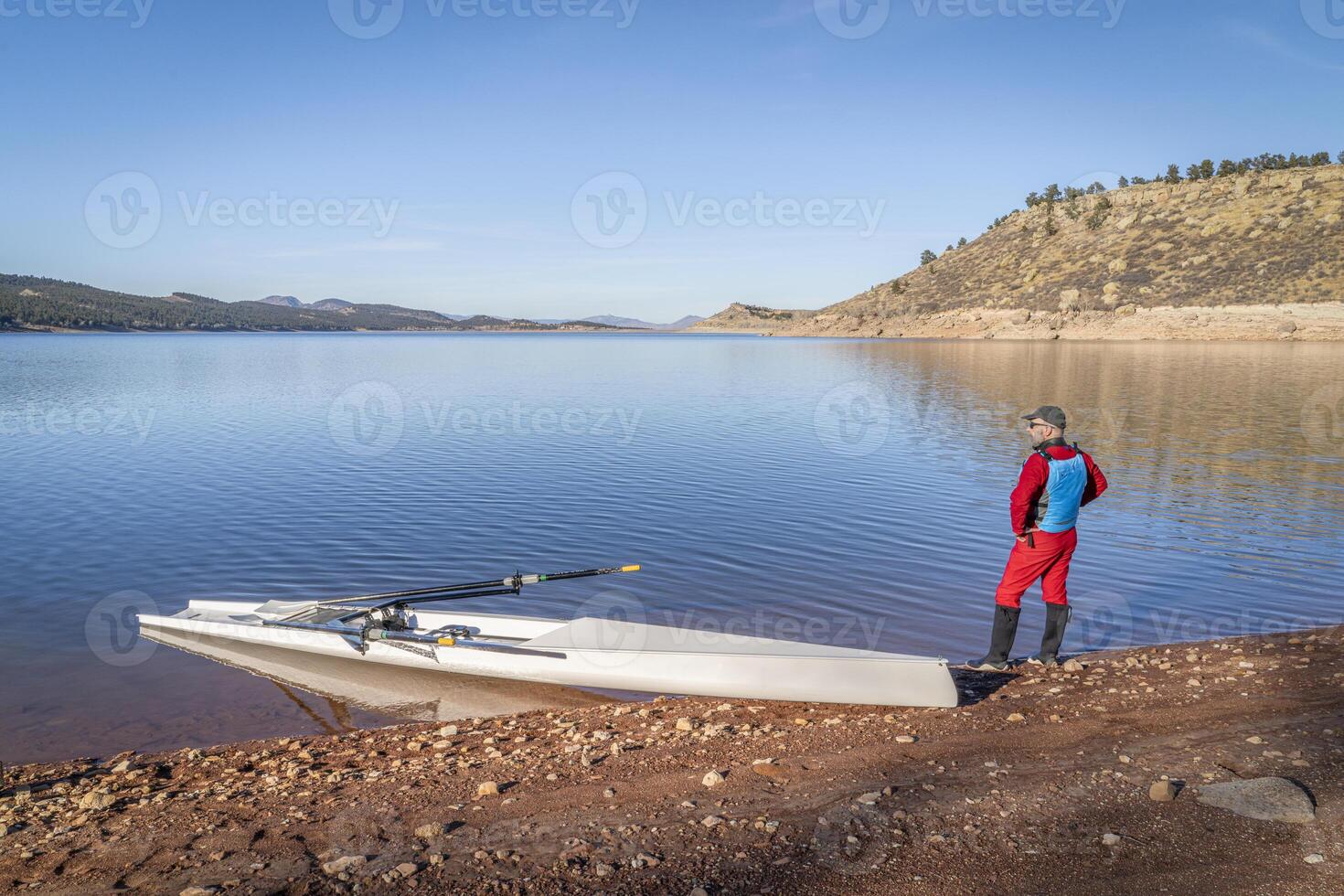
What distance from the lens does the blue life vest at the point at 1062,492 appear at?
293 inches

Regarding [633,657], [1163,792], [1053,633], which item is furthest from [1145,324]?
[1163,792]

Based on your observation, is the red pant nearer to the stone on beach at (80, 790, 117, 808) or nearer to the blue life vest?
the blue life vest

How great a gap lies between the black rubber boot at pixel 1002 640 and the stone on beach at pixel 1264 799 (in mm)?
2719

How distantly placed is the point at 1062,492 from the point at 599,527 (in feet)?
30.7

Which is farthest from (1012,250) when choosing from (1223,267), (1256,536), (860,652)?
(860,652)

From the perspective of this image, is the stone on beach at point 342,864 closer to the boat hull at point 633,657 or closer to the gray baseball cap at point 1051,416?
the boat hull at point 633,657

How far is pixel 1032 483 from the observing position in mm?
7383

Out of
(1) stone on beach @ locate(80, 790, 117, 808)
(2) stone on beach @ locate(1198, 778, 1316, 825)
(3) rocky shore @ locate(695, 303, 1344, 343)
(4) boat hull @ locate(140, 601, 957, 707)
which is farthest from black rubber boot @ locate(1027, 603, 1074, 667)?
(3) rocky shore @ locate(695, 303, 1344, 343)

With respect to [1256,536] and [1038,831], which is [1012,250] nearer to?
[1256,536]

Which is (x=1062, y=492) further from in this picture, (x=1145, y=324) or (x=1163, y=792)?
(x=1145, y=324)

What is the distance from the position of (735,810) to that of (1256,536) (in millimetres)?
12728

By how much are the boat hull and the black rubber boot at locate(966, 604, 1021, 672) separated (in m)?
1.25

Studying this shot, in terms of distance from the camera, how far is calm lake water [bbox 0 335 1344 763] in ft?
29.4

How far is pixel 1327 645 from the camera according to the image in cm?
787
